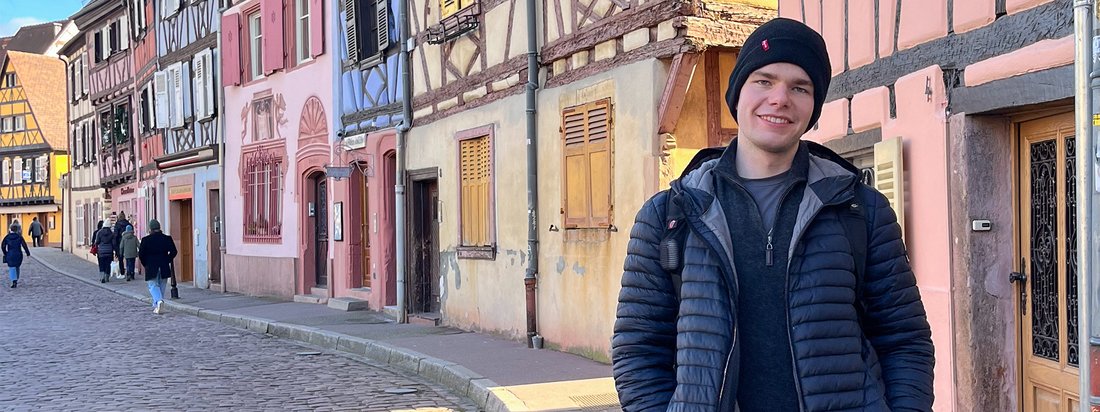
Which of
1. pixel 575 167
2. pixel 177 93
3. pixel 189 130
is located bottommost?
pixel 575 167

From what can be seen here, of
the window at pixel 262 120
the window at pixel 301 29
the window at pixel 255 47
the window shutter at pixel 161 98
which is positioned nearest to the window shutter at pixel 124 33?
the window shutter at pixel 161 98

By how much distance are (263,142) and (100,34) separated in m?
18.2

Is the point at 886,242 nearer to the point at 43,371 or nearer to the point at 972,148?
the point at 972,148

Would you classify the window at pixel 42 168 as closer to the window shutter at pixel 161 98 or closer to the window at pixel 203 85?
the window shutter at pixel 161 98

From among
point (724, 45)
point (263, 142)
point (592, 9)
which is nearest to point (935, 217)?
point (724, 45)

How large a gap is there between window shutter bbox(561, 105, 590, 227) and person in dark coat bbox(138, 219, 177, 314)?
9.63 metres

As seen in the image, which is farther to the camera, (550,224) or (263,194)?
(263,194)

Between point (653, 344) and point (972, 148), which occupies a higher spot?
point (972, 148)

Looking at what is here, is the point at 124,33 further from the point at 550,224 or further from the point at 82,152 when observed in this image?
the point at 550,224

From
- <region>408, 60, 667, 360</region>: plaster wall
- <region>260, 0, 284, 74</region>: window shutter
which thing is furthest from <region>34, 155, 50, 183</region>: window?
<region>408, 60, 667, 360</region>: plaster wall

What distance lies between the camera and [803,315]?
233 centimetres

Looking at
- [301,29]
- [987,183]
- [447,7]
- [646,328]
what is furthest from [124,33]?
[646,328]

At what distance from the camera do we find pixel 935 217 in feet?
20.5

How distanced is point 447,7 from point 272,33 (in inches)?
280
